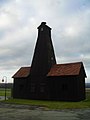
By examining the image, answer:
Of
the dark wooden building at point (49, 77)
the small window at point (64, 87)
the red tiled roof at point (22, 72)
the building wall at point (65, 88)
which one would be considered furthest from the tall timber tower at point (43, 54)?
the small window at point (64, 87)

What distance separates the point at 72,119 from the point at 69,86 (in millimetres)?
21840

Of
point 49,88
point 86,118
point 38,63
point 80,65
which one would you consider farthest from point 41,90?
point 86,118

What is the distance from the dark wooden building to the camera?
39000mm

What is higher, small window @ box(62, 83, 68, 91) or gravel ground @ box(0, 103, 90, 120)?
small window @ box(62, 83, 68, 91)

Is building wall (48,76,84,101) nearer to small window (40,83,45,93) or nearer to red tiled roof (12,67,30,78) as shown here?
small window (40,83,45,93)

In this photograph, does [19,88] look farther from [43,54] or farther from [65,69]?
[65,69]

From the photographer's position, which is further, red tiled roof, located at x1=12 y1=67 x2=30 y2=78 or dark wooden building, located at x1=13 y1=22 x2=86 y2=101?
red tiled roof, located at x1=12 y1=67 x2=30 y2=78

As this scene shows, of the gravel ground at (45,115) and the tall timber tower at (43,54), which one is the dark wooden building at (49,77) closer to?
the tall timber tower at (43,54)

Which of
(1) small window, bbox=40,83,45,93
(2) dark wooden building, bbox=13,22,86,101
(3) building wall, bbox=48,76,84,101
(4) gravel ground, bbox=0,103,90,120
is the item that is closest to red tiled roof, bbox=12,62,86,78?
(2) dark wooden building, bbox=13,22,86,101

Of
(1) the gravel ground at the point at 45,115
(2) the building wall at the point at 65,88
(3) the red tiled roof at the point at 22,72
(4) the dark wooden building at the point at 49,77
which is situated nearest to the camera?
(1) the gravel ground at the point at 45,115

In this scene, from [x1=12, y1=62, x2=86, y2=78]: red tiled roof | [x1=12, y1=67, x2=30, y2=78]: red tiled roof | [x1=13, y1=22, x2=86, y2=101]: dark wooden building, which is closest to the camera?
[x1=13, y1=22, x2=86, y2=101]: dark wooden building

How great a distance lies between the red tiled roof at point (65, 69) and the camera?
1551 inches

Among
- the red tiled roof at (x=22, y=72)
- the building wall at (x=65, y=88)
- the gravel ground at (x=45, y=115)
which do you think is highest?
the red tiled roof at (x=22, y=72)

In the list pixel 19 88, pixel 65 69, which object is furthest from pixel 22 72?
pixel 65 69
